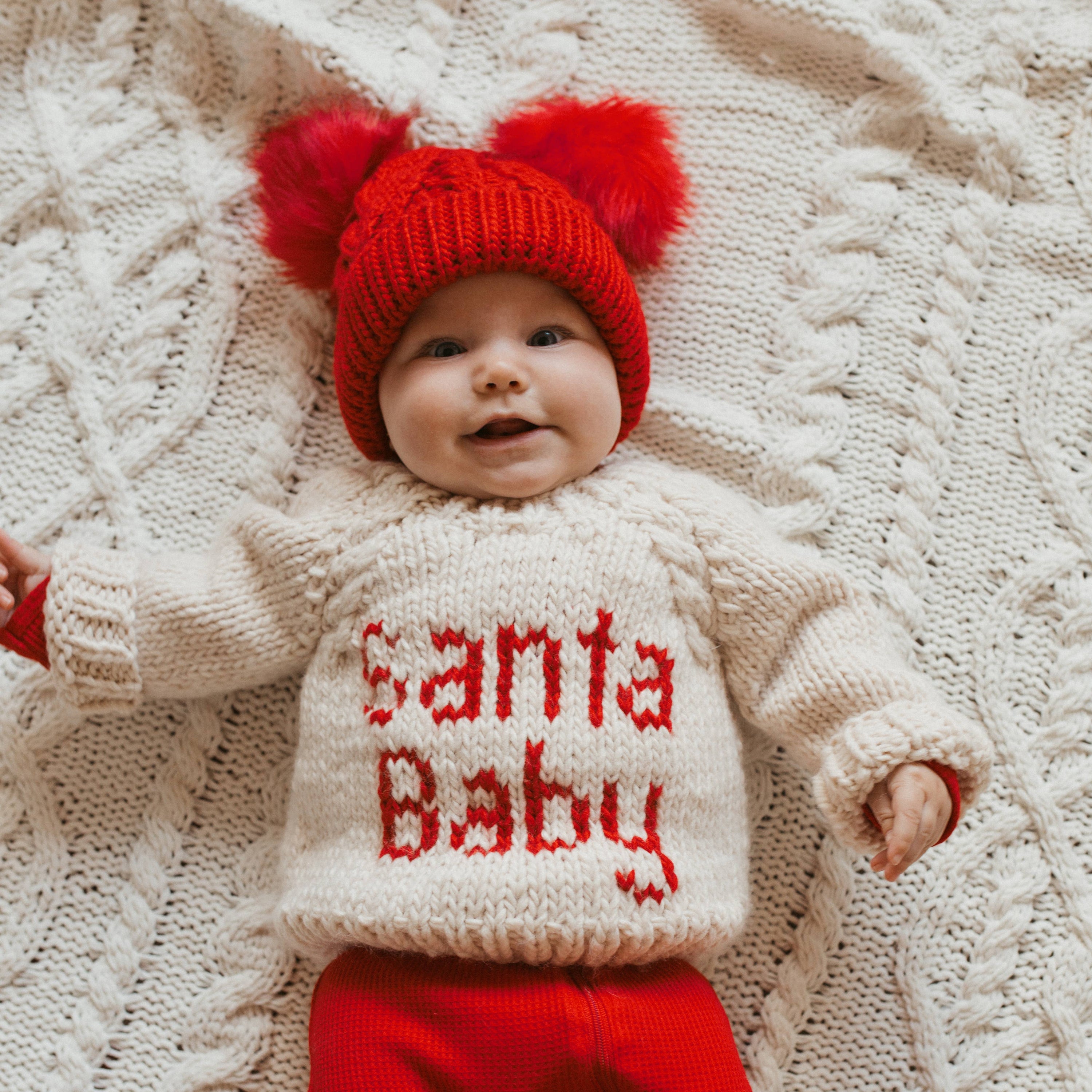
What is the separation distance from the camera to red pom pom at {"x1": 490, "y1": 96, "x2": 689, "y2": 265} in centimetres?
122

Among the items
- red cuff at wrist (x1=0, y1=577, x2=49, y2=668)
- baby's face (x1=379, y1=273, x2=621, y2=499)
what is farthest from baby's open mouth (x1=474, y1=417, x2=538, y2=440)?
red cuff at wrist (x1=0, y1=577, x2=49, y2=668)

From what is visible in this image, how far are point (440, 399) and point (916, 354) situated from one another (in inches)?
24.4

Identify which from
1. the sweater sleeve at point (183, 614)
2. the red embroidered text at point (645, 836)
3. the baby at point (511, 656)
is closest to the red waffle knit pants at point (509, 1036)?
the baby at point (511, 656)

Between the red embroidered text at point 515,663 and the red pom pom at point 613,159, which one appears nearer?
the red embroidered text at point 515,663

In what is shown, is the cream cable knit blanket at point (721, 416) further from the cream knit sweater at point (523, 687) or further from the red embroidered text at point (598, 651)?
the red embroidered text at point (598, 651)

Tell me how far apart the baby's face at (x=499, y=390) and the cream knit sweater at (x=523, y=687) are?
53 mm

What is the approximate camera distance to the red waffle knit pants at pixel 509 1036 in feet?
3.41

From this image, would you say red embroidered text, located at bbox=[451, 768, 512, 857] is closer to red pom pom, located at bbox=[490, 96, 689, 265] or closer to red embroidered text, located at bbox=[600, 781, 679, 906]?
red embroidered text, located at bbox=[600, 781, 679, 906]

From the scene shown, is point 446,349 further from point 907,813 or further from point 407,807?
point 907,813

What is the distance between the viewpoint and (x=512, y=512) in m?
1.16

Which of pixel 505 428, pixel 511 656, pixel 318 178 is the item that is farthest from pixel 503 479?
pixel 318 178

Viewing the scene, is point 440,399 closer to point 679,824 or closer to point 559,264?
point 559,264

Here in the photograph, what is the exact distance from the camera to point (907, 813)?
1.00m

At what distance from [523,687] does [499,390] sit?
305mm
